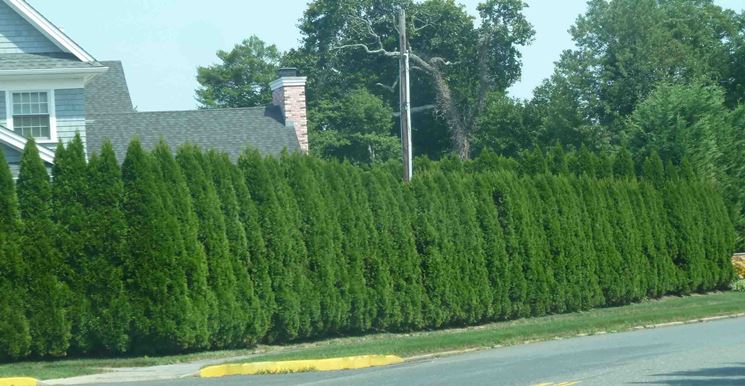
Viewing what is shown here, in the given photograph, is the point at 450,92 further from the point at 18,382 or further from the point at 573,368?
the point at 18,382

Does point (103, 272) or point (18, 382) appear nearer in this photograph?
point (18, 382)

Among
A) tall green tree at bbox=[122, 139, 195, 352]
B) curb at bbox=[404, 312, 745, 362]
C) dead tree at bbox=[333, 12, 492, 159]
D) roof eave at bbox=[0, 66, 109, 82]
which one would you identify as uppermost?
dead tree at bbox=[333, 12, 492, 159]

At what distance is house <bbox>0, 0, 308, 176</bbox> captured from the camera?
28.6 meters

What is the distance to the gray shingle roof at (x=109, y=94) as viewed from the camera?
3781 cm

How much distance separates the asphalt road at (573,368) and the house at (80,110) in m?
6.64

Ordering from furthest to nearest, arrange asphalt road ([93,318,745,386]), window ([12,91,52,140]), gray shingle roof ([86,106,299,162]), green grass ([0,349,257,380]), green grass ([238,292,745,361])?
gray shingle roof ([86,106,299,162])
window ([12,91,52,140])
green grass ([238,292,745,361])
green grass ([0,349,257,380])
asphalt road ([93,318,745,386])

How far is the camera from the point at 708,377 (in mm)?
14867

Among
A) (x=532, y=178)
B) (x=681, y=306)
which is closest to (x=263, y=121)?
(x=532, y=178)

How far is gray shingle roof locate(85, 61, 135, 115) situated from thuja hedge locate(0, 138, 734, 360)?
14.9 m

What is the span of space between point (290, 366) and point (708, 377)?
21.7 feet

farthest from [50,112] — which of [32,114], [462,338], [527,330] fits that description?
[527,330]

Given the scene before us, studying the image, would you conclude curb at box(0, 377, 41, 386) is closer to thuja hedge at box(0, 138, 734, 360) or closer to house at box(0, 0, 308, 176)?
thuja hedge at box(0, 138, 734, 360)

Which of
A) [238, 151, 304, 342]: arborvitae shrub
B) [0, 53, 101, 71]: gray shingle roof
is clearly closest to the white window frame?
[0, 53, 101, 71]: gray shingle roof

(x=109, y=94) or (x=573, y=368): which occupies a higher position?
(x=109, y=94)
